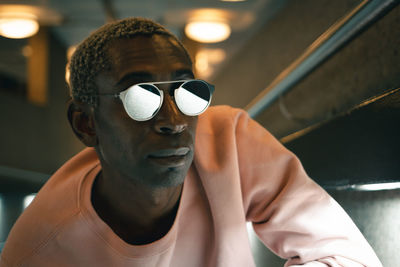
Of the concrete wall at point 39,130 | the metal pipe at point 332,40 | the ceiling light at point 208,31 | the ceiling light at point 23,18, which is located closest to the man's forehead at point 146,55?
the metal pipe at point 332,40

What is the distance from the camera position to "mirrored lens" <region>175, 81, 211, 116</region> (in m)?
0.97

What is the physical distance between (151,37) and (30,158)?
20.9ft

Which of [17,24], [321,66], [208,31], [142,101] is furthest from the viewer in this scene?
[17,24]

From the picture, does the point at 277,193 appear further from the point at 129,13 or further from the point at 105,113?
the point at 129,13

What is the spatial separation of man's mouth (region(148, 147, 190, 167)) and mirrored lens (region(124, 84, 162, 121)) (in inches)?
3.0

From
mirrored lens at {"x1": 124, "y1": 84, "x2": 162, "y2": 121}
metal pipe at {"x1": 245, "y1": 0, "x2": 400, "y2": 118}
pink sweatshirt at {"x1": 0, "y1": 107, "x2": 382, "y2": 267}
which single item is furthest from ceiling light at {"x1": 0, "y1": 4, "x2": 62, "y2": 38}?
mirrored lens at {"x1": 124, "y1": 84, "x2": 162, "y2": 121}

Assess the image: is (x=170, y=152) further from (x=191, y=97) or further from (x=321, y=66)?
(x=321, y=66)

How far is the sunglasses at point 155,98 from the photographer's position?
3.12 ft

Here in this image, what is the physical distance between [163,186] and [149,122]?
135 millimetres

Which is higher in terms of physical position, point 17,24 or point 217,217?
point 217,217

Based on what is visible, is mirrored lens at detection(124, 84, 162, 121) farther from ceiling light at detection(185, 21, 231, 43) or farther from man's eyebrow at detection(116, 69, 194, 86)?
ceiling light at detection(185, 21, 231, 43)

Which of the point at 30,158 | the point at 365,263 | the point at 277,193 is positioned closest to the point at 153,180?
the point at 277,193

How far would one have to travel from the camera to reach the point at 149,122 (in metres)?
0.98

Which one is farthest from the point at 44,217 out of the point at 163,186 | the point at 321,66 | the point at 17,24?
the point at 17,24
